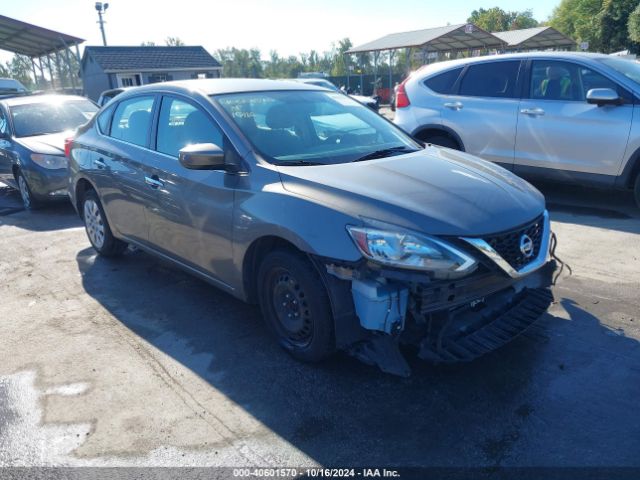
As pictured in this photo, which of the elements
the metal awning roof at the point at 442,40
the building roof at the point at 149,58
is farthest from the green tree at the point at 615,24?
the building roof at the point at 149,58

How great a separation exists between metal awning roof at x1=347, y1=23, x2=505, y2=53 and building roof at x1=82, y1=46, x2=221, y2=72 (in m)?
12.2

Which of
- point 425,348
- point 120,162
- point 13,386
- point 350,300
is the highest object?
point 120,162

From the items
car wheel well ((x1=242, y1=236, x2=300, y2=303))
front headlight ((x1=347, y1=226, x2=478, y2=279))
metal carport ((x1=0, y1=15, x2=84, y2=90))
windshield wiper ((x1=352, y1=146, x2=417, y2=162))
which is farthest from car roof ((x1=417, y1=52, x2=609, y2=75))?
metal carport ((x1=0, y1=15, x2=84, y2=90))

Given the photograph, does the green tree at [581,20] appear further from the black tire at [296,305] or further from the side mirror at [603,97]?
the black tire at [296,305]

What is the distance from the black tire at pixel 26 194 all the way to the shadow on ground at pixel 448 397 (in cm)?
518

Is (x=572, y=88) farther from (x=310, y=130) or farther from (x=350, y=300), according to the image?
(x=350, y=300)

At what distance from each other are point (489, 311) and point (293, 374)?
4.11 ft

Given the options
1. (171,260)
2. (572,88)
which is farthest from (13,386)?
(572,88)

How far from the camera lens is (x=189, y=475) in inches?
103

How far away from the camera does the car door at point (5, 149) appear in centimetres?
855

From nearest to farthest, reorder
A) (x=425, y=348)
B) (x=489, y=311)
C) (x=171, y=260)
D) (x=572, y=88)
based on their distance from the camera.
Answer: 1. (x=425, y=348)
2. (x=489, y=311)
3. (x=171, y=260)
4. (x=572, y=88)

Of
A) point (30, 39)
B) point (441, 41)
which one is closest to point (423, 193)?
point (30, 39)

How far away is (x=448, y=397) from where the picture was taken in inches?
121

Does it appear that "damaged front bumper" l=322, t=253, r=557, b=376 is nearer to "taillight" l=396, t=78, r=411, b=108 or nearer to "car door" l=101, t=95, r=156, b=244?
"car door" l=101, t=95, r=156, b=244
